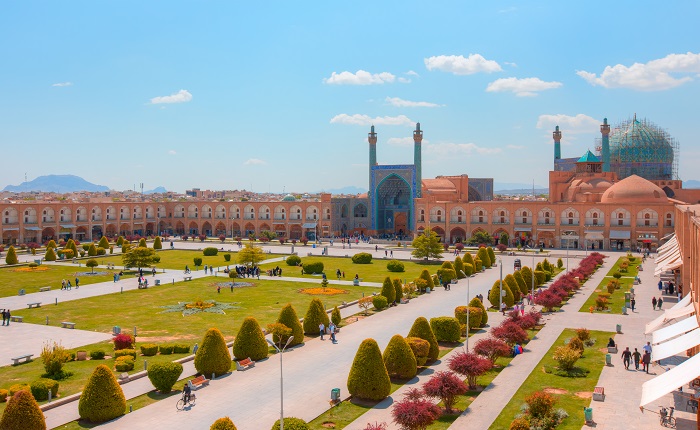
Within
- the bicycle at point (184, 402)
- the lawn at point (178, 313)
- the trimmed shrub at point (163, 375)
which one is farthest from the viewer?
the lawn at point (178, 313)

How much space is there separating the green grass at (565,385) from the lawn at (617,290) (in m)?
7.56

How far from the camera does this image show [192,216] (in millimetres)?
91625

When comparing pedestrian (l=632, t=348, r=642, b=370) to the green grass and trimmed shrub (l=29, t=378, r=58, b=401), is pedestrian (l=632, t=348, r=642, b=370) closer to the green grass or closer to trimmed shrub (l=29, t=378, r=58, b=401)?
the green grass

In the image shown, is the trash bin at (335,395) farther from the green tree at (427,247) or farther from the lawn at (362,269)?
the green tree at (427,247)

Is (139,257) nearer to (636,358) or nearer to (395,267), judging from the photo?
(395,267)

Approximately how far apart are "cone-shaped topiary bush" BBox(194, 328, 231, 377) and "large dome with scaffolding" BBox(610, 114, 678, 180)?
7647 cm

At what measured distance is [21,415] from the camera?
15180 mm

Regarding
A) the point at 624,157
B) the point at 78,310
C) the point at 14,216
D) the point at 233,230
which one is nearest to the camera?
the point at 78,310

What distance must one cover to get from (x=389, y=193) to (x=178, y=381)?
220ft

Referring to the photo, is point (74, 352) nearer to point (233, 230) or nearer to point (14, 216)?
point (14, 216)

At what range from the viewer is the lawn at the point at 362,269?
4706 centimetres

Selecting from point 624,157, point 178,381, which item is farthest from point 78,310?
point 624,157

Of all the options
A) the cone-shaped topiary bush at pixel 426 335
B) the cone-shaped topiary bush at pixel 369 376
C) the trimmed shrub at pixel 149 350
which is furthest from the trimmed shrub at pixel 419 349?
the trimmed shrub at pixel 149 350

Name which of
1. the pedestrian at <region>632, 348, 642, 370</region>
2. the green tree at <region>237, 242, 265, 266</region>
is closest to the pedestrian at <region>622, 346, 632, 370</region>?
the pedestrian at <region>632, 348, 642, 370</region>
